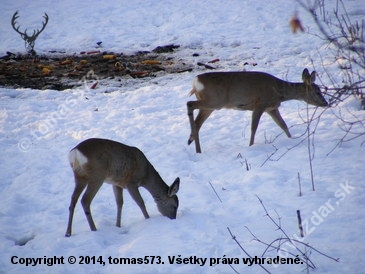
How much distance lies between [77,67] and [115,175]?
27.9 ft

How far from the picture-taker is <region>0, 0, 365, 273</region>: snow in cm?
499

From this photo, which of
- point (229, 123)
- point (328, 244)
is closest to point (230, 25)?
point (229, 123)

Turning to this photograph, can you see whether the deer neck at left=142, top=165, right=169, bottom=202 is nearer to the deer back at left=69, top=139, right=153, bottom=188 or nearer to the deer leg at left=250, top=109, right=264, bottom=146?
the deer back at left=69, top=139, right=153, bottom=188

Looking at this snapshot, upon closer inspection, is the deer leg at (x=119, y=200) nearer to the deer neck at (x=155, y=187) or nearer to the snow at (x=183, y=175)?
the snow at (x=183, y=175)

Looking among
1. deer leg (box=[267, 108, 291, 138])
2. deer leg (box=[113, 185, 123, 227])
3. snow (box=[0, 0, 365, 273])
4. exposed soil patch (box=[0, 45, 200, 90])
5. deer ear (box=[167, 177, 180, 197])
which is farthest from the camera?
exposed soil patch (box=[0, 45, 200, 90])

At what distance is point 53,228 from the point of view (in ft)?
19.4

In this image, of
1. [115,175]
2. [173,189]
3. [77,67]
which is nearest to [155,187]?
[173,189]

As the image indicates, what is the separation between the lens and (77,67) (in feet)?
45.4

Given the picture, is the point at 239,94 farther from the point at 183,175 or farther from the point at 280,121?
the point at 183,175

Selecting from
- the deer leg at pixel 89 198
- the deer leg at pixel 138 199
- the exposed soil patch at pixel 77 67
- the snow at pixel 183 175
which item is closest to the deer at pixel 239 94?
the snow at pixel 183 175

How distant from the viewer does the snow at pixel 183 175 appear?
4.99m

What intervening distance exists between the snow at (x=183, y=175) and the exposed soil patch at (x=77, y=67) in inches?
26.7

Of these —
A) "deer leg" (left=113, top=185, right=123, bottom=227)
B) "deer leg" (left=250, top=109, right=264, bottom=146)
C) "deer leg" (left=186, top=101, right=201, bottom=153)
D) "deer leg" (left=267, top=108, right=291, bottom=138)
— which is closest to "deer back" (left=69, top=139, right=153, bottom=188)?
"deer leg" (left=113, top=185, right=123, bottom=227)

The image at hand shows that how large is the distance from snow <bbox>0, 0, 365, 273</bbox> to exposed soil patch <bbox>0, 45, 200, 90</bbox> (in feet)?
2.23
